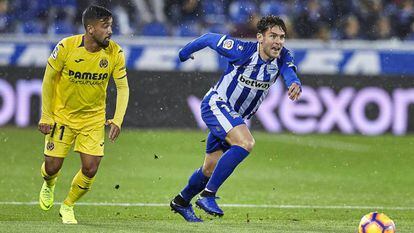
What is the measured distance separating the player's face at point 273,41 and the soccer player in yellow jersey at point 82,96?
1322 millimetres

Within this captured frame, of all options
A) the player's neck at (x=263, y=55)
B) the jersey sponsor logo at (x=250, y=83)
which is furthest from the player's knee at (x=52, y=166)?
the player's neck at (x=263, y=55)

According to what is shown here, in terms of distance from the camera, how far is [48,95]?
9.78 metres

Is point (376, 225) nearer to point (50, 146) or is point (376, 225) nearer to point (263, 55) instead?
point (263, 55)

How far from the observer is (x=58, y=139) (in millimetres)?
10016

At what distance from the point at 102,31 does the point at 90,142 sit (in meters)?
1.04

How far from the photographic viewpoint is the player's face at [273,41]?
983 centimetres

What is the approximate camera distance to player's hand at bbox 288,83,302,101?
30.4ft

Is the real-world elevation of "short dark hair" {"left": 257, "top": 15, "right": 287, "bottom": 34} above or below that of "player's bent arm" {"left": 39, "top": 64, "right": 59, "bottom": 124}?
above

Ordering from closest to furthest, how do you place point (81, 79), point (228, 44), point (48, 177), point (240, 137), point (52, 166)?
point (240, 137), point (81, 79), point (228, 44), point (52, 166), point (48, 177)

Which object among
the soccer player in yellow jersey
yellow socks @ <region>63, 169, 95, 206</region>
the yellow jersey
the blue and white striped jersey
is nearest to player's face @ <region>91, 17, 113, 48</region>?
the soccer player in yellow jersey

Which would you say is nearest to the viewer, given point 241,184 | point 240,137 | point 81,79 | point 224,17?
point 240,137

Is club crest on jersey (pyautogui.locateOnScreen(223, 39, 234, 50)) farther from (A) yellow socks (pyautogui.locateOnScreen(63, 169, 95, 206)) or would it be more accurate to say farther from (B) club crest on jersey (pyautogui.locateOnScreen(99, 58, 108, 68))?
(A) yellow socks (pyautogui.locateOnScreen(63, 169, 95, 206))

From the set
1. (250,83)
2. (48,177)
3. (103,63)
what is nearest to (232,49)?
(250,83)

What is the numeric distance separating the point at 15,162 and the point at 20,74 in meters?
3.11
